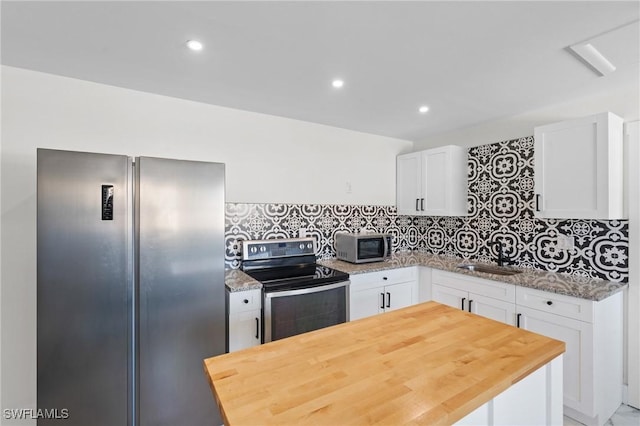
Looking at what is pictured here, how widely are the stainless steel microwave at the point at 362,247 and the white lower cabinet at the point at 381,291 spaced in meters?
0.24

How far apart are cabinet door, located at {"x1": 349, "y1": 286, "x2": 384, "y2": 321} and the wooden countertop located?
53.4 inches

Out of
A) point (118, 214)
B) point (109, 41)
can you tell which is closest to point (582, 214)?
point (118, 214)

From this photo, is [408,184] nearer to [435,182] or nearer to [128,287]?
[435,182]

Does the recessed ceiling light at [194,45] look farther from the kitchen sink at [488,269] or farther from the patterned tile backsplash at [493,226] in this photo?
the kitchen sink at [488,269]

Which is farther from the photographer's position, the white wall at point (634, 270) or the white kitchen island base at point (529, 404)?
the white wall at point (634, 270)

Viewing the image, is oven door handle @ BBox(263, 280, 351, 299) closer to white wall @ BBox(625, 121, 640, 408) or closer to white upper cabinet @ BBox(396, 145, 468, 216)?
white upper cabinet @ BBox(396, 145, 468, 216)

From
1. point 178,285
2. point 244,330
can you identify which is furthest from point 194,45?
point 244,330

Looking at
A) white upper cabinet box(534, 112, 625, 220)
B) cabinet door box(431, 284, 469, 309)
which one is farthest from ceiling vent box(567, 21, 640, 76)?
cabinet door box(431, 284, 469, 309)

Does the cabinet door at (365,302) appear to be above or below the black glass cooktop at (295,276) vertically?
below

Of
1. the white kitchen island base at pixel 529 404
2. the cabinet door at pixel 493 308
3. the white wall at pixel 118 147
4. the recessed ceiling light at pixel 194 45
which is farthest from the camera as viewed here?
the cabinet door at pixel 493 308

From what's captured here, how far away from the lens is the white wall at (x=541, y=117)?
7.21 ft

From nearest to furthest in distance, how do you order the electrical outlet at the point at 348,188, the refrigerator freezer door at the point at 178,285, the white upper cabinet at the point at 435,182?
the refrigerator freezer door at the point at 178,285
the white upper cabinet at the point at 435,182
the electrical outlet at the point at 348,188

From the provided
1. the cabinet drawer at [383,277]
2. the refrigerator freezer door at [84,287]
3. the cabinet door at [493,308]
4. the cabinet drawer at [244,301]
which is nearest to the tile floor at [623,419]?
the cabinet door at [493,308]

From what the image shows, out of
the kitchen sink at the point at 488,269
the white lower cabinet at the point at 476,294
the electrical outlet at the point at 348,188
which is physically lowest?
the white lower cabinet at the point at 476,294
